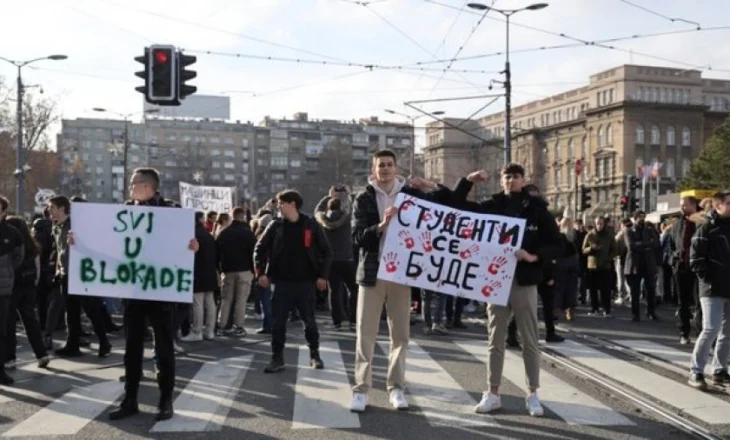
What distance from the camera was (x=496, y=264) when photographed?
7.21 m

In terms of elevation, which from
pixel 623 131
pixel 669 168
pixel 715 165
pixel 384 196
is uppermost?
pixel 623 131

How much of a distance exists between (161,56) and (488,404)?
9.96 m

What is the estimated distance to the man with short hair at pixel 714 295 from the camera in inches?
319

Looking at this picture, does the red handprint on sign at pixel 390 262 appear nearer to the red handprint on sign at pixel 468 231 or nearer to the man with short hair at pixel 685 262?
the red handprint on sign at pixel 468 231

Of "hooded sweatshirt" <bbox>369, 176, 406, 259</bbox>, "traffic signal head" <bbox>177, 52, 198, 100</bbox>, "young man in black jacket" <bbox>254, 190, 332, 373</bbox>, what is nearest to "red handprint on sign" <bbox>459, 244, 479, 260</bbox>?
"hooded sweatshirt" <bbox>369, 176, 406, 259</bbox>

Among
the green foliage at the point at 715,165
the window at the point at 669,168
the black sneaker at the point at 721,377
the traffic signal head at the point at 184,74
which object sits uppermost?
the window at the point at 669,168

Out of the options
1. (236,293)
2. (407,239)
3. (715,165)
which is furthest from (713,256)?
(715,165)

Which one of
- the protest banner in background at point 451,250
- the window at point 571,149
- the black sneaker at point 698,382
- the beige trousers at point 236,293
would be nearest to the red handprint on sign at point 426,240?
the protest banner in background at point 451,250

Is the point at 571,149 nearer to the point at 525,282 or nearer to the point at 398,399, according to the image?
the point at 525,282

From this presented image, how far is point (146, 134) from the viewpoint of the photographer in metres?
128

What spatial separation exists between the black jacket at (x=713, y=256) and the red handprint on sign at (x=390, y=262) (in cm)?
318

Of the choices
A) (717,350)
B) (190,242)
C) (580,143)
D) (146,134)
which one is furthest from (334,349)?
(146,134)

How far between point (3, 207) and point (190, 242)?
8.87ft

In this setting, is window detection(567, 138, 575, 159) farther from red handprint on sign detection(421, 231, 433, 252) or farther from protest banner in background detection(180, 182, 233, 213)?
red handprint on sign detection(421, 231, 433, 252)
